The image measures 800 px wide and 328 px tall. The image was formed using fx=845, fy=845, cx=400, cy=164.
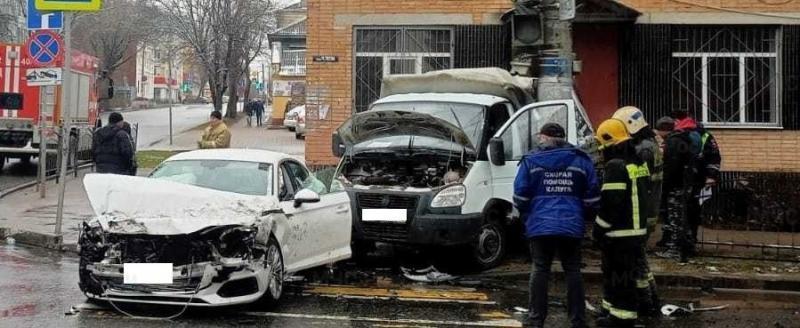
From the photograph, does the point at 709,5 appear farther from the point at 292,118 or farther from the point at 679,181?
the point at 292,118

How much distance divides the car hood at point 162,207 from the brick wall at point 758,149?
9.19 metres

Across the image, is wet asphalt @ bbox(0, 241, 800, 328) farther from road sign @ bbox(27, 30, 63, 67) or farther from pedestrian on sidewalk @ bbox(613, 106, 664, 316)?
road sign @ bbox(27, 30, 63, 67)

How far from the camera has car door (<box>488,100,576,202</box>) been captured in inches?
385

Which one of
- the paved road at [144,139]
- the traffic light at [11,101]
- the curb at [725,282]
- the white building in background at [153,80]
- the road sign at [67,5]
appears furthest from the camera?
the white building in background at [153,80]

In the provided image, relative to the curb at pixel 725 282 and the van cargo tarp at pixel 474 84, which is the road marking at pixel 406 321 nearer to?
the curb at pixel 725 282

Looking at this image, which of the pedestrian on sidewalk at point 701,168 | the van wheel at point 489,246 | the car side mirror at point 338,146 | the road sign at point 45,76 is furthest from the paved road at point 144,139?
the pedestrian on sidewalk at point 701,168

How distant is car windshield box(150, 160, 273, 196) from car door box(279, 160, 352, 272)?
235 millimetres

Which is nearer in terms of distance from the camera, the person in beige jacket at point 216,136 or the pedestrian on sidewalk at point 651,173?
the pedestrian on sidewalk at point 651,173

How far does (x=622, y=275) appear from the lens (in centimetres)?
682

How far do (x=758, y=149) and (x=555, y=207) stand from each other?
8796 mm

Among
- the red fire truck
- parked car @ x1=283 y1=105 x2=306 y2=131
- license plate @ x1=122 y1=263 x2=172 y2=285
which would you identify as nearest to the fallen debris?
license plate @ x1=122 y1=263 x2=172 y2=285

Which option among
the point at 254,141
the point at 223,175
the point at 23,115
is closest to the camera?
the point at 223,175

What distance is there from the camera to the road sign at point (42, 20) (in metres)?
12.6

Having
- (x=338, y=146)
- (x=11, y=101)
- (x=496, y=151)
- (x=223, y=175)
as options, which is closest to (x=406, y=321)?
(x=223, y=175)
